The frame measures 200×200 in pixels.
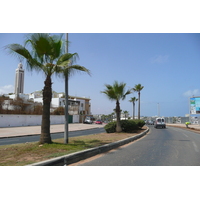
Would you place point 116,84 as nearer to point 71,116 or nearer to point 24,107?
point 24,107

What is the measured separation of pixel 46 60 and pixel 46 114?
250 centimetres

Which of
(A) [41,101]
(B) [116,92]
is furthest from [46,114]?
(A) [41,101]

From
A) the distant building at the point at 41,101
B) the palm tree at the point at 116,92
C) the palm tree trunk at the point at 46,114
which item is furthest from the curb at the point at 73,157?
the distant building at the point at 41,101

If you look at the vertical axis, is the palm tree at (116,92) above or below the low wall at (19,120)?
above

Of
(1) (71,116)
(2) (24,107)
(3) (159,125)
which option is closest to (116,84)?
(3) (159,125)

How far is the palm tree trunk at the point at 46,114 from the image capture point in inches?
357

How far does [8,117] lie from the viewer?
30.6 m

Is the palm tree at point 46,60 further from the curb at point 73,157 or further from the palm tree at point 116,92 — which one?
the palm tree at point 116,92

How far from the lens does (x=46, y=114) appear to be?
930 cm

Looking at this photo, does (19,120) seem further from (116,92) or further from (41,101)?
(41,101)

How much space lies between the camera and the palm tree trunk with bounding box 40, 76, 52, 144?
9.08 meters

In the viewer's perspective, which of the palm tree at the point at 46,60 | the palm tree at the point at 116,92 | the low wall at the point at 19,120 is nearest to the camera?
the palm tree at the point at 46,60

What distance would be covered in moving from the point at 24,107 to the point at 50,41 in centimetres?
2813

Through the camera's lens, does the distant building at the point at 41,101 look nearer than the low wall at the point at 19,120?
No
